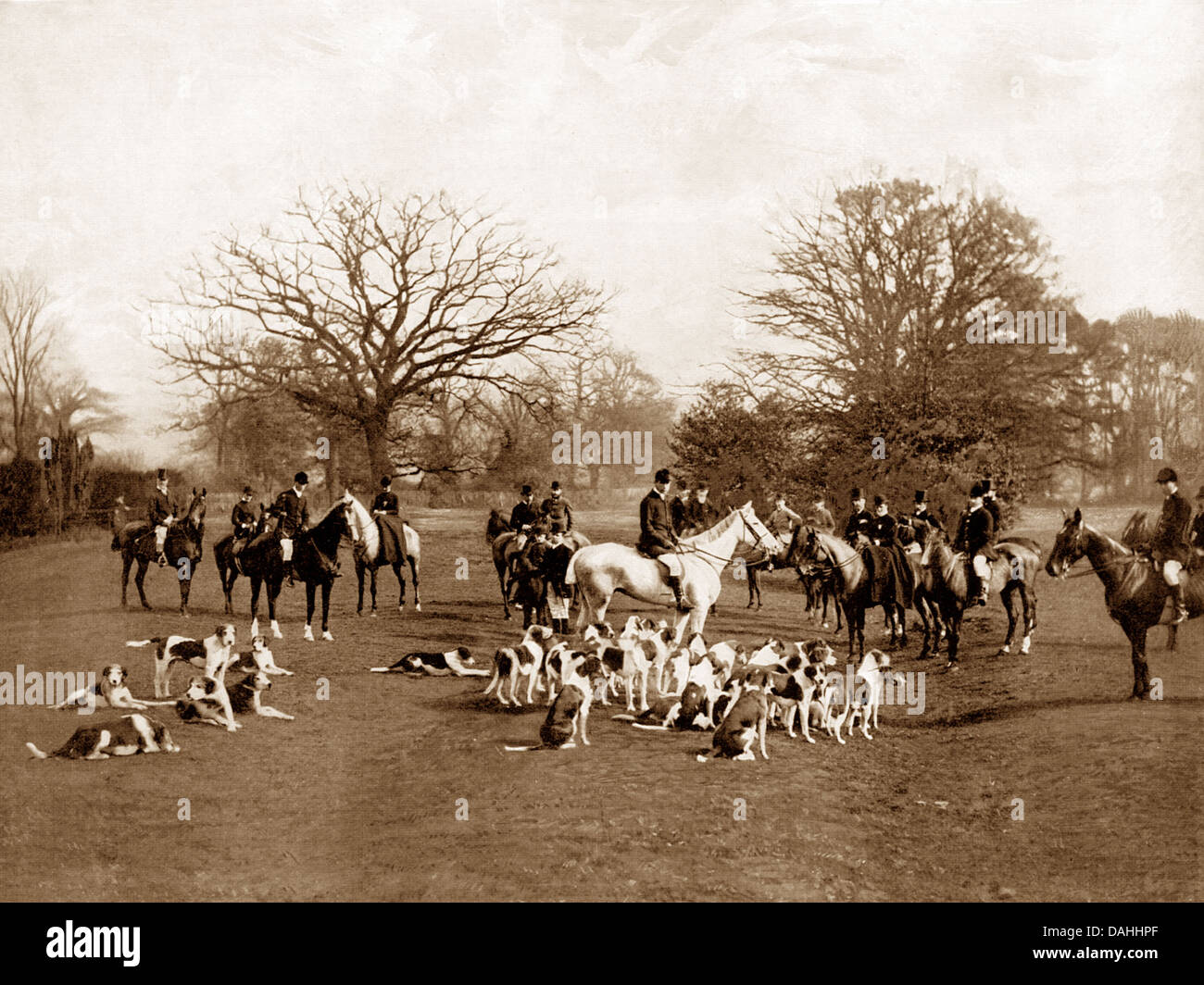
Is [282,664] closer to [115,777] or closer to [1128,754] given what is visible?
[115,777]

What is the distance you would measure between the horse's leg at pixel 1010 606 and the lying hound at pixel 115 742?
6.07m

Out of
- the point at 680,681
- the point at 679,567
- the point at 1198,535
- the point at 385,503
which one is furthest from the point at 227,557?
the point at 1198,535

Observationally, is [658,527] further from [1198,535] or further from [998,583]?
[1198,535]

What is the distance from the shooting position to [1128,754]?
7.69 m

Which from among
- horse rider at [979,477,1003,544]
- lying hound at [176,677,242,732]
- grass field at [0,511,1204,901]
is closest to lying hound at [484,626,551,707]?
grass field at [0,511,1204,901]

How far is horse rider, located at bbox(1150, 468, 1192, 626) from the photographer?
8.34m

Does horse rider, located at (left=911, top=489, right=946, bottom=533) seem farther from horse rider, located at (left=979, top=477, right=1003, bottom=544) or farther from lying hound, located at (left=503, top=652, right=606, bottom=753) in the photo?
lying hound, located at (left=503, top=652, right=606, bottom=753)

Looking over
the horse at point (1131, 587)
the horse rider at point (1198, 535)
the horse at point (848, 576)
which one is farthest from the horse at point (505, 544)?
the horse rider at point (1198, 535)

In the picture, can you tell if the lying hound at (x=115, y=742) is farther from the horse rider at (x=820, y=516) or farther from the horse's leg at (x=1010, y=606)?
the horse's leg at (x=1010, y=606)

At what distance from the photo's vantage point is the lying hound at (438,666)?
29.3ft

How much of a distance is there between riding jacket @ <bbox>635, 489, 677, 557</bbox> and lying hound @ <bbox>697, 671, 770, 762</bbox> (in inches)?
76.0

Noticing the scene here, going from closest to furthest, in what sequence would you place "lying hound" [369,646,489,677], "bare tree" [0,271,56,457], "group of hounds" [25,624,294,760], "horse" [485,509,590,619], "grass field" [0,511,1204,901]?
1. "grass field" [0,511,1204,901]
2. "group of hounds" [25,624,294,760]
3. "bare tree" [0,271,56,457]
4. "lying hound" [369,646,489,677]
5. "horse" [485,509,590,619]

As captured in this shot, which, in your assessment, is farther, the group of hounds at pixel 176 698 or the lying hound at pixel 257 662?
the lying hound at pixel 257 662

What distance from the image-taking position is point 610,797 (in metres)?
7.21
